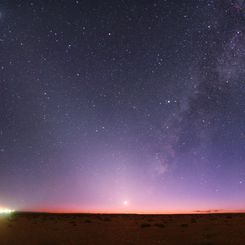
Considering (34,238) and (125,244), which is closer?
(125,244)

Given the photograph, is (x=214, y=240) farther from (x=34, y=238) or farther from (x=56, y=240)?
(x=34, y=238)

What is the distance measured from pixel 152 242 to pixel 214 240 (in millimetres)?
3389

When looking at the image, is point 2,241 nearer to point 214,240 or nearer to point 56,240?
point 56,240

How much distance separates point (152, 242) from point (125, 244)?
1550mm

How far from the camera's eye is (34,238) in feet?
62.1

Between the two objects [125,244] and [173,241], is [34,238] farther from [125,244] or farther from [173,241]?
[173,241]

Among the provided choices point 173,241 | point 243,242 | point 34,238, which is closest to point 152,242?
point 173,241

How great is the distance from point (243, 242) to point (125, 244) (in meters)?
5.90

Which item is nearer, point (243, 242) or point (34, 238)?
point (243, 242)

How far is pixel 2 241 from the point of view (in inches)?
679

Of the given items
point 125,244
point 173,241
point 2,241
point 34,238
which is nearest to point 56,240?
point 34,238

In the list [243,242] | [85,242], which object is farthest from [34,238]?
[243,242]

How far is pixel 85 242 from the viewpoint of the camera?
58.3 ft

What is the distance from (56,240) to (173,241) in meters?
6.23
